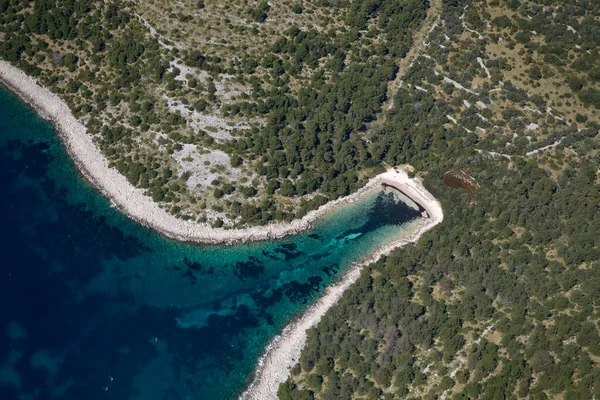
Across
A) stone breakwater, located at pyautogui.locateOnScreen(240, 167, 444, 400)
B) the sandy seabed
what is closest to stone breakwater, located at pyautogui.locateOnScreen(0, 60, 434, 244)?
the sandy seabed

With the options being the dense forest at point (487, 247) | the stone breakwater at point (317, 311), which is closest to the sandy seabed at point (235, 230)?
the stone breakwater at point (317, 311)

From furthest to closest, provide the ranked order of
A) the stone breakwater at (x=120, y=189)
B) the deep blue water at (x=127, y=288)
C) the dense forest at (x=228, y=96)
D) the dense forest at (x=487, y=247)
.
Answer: the dense forest at (x=228, y=96)
the stone breakwater at (x=120, y=189)
the deep blue water at (x=127, y=288)
the dense forest at (x=487, y=247)

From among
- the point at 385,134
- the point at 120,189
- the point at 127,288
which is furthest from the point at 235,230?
the point at 385,134

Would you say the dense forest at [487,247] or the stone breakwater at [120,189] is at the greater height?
the dense forest at [487,247]

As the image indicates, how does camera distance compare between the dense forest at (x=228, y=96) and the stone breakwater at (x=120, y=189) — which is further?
the dense forest at (x=228, y=96)

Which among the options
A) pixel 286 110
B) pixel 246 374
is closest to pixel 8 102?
pixel 286 110

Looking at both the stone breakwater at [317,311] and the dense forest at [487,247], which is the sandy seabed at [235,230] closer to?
the stone breakwater at [317,311]

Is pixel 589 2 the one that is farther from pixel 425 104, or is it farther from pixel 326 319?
pixel 326 319
